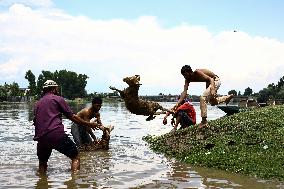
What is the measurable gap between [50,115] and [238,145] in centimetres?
485

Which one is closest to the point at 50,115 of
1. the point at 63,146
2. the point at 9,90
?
the point at 63,146

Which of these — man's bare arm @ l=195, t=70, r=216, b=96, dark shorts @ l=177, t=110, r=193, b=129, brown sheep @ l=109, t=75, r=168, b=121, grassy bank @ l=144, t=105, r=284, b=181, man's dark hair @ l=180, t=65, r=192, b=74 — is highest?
man's dark hair @ l=180, t=65, r=192, b=74

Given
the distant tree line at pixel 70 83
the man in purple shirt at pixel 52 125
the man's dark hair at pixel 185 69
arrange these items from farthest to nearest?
the distant tree line at pixel 70 83 → the man's dark hair at pixel 185 69 → the man in purple shirt at pixel 52 125

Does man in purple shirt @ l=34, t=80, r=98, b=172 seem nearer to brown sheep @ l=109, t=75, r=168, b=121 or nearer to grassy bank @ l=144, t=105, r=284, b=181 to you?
brown sheep @ l=109, t=75, r=168, b=121

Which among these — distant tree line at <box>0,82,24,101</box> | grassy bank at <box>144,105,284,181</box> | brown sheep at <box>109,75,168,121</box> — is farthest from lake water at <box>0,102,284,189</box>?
distant tree line at <box>0,82,24,101</box>

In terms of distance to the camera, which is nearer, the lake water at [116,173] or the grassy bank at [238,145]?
the lake water at [116,173]

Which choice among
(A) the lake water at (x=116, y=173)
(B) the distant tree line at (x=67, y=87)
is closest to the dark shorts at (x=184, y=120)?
(A) the lake water at (x=116, y=173)

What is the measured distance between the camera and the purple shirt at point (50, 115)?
8.56 meters

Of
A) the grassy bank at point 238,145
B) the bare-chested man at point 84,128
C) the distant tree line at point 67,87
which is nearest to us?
the grassy bank at point 238,145

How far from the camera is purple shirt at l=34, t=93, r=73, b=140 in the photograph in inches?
337

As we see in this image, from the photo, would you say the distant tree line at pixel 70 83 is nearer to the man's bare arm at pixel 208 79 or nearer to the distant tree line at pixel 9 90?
the distant tree line at pixel 9 90

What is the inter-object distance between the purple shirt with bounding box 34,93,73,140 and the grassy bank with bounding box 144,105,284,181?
3.69m

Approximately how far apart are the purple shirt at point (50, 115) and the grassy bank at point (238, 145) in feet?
12.1

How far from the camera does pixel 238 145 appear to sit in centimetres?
1112
